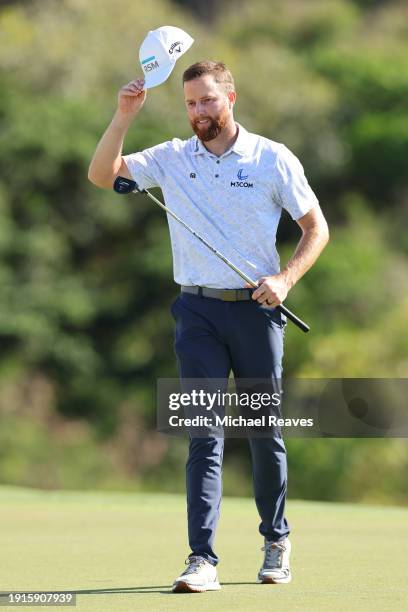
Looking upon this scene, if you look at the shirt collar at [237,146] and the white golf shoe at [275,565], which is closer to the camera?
the white golf shoe at [275,565]

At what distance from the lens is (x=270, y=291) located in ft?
16.2

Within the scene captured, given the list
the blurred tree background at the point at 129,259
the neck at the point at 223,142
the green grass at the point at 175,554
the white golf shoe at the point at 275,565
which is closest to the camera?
the green grass at the point at 175,554

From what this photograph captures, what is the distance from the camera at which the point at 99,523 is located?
737cm

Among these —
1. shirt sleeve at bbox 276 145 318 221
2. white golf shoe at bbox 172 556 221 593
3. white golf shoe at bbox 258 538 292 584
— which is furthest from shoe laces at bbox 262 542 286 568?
shirt sleeve at bbox 276 145 318 221

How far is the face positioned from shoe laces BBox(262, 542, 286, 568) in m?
1.50

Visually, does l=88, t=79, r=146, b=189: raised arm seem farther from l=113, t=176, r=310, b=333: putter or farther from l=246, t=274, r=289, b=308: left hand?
l=246, t=274, r=289, b=308: left hand

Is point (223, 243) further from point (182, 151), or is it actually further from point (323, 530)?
point (323, 530)

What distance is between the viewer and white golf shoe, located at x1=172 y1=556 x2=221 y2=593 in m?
4.66

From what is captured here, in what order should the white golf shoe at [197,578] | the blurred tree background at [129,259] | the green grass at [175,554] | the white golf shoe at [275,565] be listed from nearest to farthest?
the green grass at [175,554] → the white golf shoe at [197,578] → the white golf shoe at [275,565] → the blurred tree background at [129,259]

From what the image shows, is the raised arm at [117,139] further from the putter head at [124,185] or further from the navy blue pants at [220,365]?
the navy blue pants at [220,365]

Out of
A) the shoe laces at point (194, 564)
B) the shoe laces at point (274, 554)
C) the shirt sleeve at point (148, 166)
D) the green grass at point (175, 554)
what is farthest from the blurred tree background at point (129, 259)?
the shoe laces at point (194, 564)

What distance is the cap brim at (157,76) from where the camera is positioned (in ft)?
16.9

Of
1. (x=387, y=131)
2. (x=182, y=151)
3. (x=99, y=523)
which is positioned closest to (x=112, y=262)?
(x=387, y=131)

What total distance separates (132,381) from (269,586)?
2102cm
